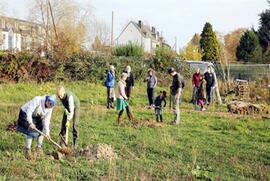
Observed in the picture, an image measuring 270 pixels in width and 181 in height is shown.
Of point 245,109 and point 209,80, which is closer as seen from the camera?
point 245,109

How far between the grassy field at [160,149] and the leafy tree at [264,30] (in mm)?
31439

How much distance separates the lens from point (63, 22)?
44.6m

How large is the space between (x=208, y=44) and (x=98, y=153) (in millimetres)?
43621

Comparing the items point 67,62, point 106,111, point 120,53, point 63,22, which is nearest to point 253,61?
point 120,53

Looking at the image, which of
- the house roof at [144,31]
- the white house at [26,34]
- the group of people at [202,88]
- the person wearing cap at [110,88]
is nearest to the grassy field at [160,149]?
the group of people at [202,88]

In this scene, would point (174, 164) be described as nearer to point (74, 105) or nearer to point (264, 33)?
point (74, 105)

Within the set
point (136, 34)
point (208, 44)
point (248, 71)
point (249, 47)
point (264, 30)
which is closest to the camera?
point (248, 71)

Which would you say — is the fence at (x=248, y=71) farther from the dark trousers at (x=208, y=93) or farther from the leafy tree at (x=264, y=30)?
the leafy tree at (x=264, y=30)

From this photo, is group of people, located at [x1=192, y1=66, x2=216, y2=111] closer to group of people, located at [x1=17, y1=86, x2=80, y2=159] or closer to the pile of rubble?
the pile of rubble

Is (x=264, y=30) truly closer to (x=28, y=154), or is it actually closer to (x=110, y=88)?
(x=110, y=88)

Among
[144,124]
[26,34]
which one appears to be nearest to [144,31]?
[26,34]

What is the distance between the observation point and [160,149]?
1097 cm

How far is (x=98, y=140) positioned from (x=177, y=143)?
1.97 metres

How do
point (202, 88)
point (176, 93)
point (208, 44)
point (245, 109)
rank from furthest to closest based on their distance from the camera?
point (208, 44)
point (202, 88)
point (245, 109)
point (176, 93)
